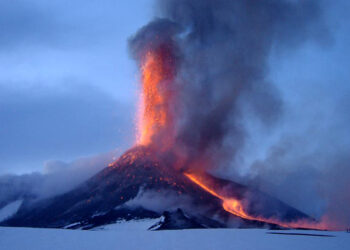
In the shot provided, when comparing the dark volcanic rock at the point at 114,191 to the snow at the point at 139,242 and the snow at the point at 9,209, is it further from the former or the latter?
the snow at the point at 139,242

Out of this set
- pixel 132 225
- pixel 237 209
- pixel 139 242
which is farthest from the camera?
pixel 237 209

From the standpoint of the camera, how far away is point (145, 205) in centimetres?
7988

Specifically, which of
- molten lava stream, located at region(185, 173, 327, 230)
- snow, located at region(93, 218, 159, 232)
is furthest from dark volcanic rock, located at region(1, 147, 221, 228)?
snow, located at region(93, 218, 159, 232)

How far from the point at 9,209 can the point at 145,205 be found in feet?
173

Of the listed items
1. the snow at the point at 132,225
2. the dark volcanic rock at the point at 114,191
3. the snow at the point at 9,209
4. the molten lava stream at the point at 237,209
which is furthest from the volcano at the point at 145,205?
the snow at the point at 9,209

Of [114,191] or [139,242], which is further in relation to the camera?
[114,191]

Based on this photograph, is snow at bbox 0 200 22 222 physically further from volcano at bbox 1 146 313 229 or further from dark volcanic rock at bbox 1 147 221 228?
dark volcanic rock at bbox 1 147 221 228

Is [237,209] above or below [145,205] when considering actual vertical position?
above

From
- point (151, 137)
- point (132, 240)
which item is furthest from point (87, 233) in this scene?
point (151, 137)

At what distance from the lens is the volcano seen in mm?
74062

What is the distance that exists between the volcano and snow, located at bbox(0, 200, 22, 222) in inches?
148

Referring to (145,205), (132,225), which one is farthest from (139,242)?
(145,205)

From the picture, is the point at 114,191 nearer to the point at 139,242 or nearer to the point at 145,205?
the point at 145,205

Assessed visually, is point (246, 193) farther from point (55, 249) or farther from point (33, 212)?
point (55, 249)
